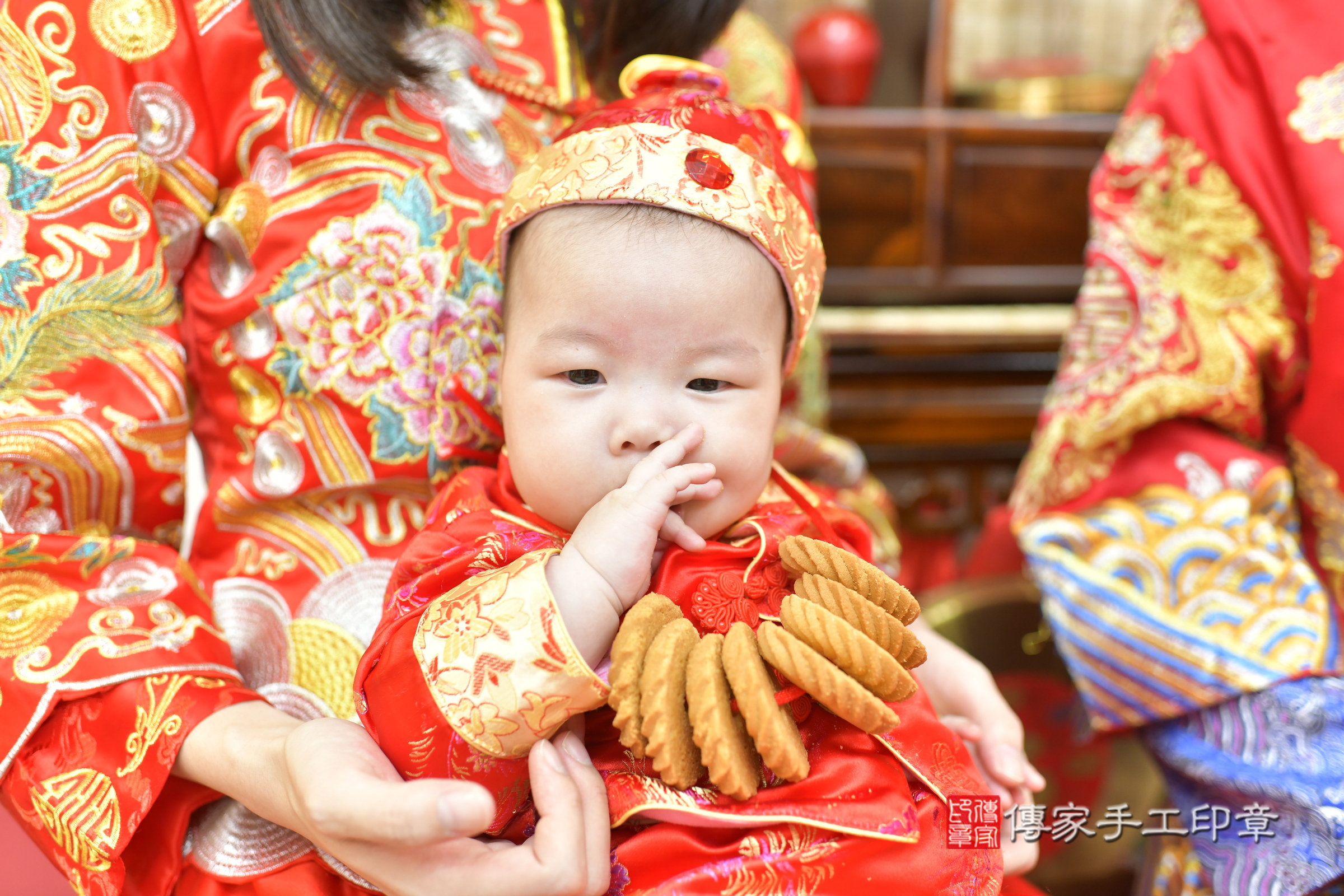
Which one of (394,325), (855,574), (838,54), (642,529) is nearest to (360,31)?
(394,325)

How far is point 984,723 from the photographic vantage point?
100 centimetres

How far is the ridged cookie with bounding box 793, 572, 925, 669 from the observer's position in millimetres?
713

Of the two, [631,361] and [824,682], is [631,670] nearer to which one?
[824,682]

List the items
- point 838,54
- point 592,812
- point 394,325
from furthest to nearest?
point 838,54 < point 394,325 < point 592,812

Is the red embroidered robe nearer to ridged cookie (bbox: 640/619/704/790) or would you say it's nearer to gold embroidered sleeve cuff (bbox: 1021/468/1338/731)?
ridged cookie (bbox: 640/619/704/790)

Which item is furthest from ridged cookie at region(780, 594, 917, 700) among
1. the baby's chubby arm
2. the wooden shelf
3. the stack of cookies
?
the wooden shelf

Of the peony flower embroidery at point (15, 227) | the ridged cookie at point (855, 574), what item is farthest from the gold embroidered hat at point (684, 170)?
the peony flower embroidery at point (15, 227)

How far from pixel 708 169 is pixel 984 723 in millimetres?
590

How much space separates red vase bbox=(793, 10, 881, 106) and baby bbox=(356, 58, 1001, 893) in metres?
1.42

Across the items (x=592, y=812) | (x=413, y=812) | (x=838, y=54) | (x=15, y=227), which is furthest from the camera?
(x=838, y=54)

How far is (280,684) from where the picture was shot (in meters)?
0.92

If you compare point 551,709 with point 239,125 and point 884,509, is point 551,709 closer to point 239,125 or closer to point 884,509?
point 239,125

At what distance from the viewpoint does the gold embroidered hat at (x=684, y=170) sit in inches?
31.9

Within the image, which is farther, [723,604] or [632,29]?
[632,29]
